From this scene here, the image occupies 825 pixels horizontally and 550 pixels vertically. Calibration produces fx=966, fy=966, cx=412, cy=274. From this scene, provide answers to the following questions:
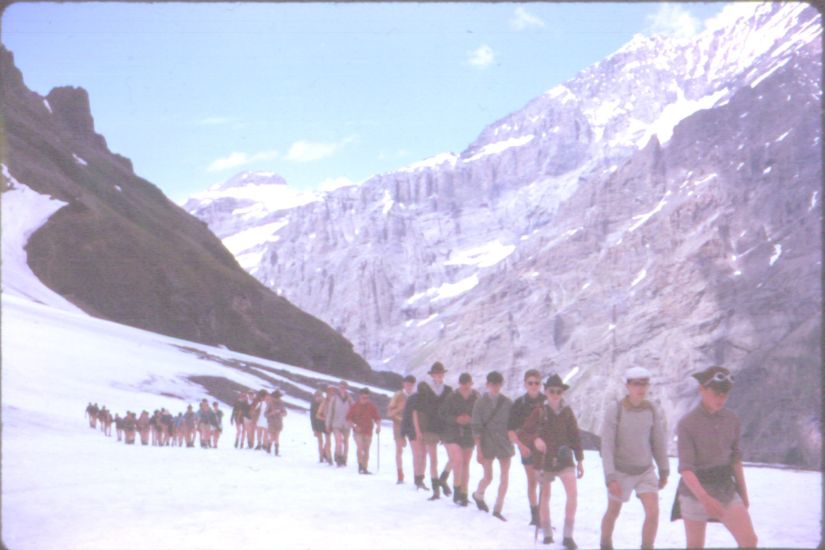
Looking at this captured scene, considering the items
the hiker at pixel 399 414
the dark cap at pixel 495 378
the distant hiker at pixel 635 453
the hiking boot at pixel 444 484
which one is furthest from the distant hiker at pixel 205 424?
the distant hiker at pixel 635 453

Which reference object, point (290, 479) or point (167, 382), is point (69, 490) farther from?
point (167, 382)

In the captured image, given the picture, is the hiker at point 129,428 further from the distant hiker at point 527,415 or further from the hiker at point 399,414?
the distant hiker at point 527,415

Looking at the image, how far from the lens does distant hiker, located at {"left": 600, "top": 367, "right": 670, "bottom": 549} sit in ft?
36.0

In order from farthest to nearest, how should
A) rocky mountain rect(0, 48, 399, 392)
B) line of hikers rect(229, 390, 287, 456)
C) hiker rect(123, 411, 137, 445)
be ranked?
rocky mountain rect(0, 48, 399, 392)
hiker rect(123, 411, 137, 445)
line of hikers rect(229, 390, 287, 456)

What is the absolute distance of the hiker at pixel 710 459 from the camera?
879cm

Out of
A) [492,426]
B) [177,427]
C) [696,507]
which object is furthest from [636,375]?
[177,427]

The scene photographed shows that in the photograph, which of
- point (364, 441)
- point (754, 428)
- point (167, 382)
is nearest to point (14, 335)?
point (167, 382)

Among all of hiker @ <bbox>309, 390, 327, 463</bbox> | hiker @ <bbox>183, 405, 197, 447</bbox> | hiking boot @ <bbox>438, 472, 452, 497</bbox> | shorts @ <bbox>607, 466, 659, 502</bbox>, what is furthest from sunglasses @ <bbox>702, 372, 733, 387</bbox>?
hiker @ <bbox>183, 405, 197, 447</bbox>

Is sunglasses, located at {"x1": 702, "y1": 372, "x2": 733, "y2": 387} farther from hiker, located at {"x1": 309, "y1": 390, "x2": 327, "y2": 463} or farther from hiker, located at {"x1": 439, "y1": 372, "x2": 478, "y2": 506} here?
hiker, located at {"x1": 309, "y1": 390, "x2": 327, "y2": 463}

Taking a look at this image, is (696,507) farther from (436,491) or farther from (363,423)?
(363,423)

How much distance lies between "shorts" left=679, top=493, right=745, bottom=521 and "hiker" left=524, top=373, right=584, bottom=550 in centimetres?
375

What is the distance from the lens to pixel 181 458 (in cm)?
2784

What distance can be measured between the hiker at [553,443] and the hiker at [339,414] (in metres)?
11.7

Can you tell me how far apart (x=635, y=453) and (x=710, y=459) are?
215cm
